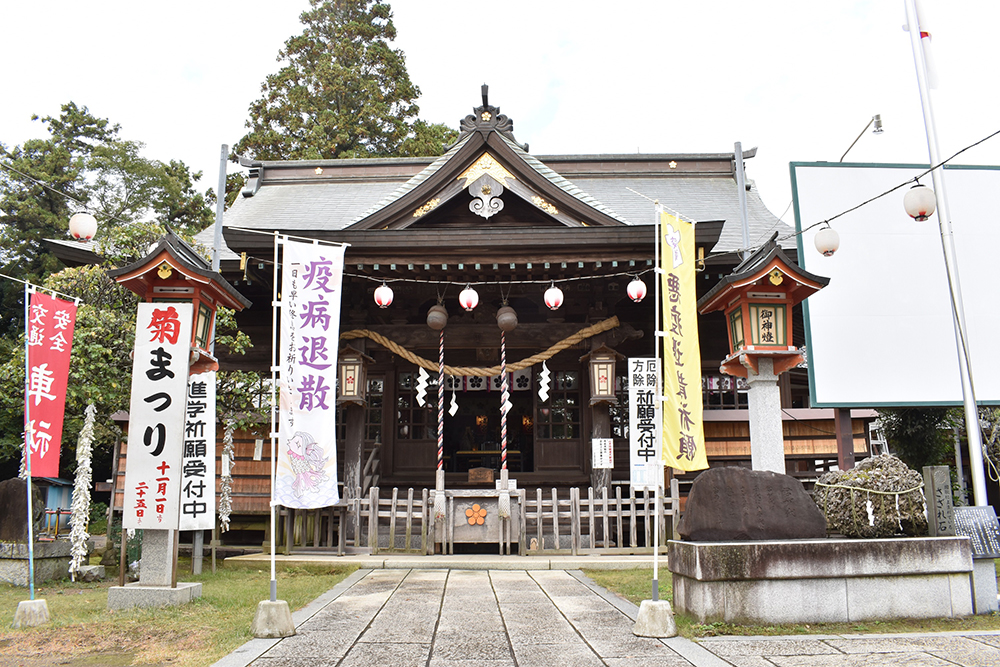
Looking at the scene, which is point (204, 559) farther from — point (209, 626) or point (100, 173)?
point (100, 173)

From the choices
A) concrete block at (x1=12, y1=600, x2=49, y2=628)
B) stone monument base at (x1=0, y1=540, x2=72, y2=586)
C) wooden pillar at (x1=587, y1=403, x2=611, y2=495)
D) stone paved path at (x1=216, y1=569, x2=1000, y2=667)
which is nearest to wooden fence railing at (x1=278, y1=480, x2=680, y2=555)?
wooden pillar at (x1=587, y1=403, x2=611, y2=495)

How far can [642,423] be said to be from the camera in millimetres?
10867

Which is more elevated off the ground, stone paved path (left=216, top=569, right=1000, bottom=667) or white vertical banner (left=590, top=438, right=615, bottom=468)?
white vertical banner (left=590, top=438, right=615, bottom=468)

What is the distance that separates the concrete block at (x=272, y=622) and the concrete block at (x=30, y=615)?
2166 millimetres

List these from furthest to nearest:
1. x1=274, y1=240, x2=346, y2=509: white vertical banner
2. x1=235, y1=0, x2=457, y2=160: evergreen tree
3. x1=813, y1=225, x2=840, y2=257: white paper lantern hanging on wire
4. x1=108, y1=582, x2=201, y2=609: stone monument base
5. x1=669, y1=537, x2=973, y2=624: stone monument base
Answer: x1=235, y1=0, x2=457, y2=160: evergreen tree < x1=813, y1=225, x2=840, y2=257: white paper lantern hanging on wire < x1=108, y1=582, x2=201, y2=609: stone monument base < x1=274, y1=240, x2=346, y2=509: white vertical banner < x1=669, y1=537, x2=973, y2=624: stone monument base

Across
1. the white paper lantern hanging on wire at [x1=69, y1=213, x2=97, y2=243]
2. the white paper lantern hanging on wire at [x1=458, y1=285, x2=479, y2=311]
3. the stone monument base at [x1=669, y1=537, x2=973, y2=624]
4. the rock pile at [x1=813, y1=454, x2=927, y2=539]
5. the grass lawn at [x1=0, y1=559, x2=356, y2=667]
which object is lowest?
the grass lawn at [x1=0, y1=559, x2=356, y2=667]

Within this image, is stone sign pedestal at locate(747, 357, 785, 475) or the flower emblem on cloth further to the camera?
the flower emblem on cloth

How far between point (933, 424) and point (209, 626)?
12.9m

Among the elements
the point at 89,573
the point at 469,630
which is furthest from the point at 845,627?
the point at 89,573

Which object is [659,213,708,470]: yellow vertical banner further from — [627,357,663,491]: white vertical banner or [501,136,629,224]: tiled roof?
[501,136,629,224]: tiled roof

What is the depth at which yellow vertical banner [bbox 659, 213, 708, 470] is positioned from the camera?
6.38 metres

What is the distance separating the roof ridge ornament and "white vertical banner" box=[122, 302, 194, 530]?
6.56 metres

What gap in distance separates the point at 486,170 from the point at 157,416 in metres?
7.24

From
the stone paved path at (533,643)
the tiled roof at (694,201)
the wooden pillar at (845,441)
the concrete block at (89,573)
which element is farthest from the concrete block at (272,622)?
the tiled roof at (694,201)
